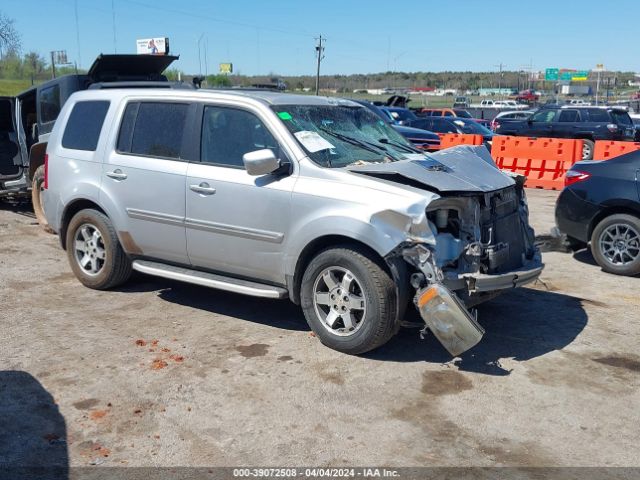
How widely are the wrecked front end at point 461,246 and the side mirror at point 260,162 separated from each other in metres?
0.79

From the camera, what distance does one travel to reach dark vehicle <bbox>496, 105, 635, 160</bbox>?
20.7 meters

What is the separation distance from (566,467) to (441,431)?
736mm

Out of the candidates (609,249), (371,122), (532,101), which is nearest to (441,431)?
(371,122)

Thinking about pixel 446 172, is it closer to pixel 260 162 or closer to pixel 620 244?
pixel 260 162

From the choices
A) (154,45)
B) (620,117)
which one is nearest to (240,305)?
(154,45)

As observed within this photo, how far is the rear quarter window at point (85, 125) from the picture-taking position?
678 cm

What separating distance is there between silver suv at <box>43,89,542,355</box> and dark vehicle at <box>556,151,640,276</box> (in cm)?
229

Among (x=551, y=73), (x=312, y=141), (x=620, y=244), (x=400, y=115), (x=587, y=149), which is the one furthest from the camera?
(x=551, y=73)

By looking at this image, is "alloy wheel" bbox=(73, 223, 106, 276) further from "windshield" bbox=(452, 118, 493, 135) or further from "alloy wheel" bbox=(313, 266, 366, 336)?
"windshield" bbox=(452, 118, 493, 135)

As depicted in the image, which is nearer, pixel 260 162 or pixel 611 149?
pixel 260 162

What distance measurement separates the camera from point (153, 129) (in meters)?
6.35

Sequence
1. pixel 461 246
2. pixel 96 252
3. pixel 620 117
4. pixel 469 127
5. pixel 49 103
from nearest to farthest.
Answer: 1. pixel 461 246
2. pixel 96 252
3. pixel 49 103
4. pixel 620 117
5. pixel 469 127

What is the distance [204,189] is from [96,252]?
5.65 ft

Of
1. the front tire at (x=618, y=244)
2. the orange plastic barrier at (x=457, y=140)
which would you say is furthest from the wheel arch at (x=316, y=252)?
the orange plastic barrier at (x=457, y=140)
